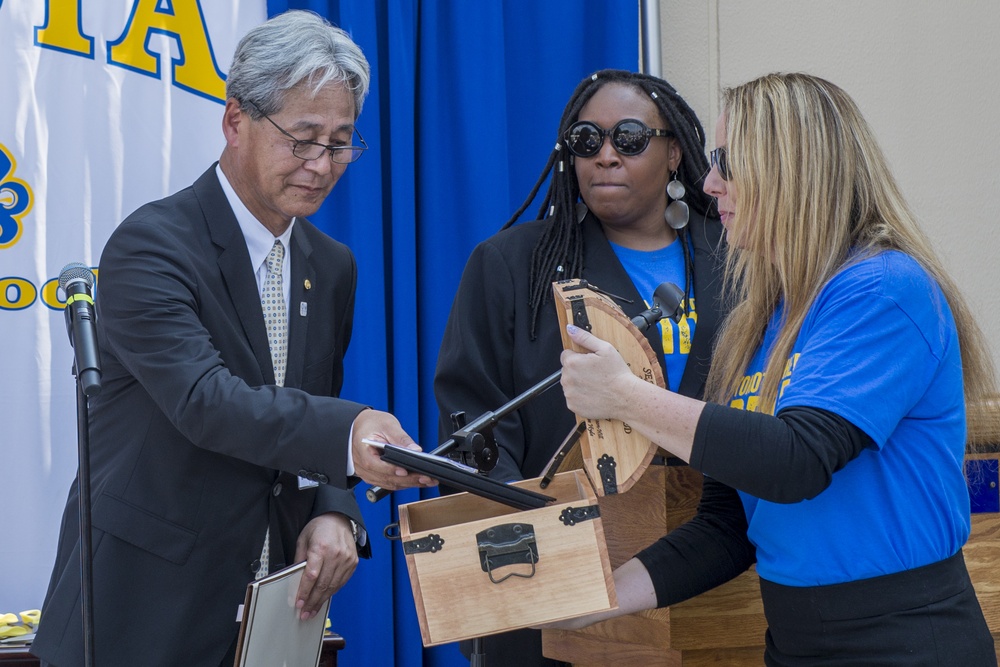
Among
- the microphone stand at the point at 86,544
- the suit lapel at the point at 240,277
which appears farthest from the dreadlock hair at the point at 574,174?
the microphone stand at the point at 86,544

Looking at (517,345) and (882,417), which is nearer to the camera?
(882,417)

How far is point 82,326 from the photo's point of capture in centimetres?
172

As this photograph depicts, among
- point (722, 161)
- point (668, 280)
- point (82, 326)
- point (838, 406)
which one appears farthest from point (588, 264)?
point (82, 326)

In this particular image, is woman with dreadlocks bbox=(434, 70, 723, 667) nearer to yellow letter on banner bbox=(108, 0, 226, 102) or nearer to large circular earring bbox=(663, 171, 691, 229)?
large circular earring bbox=(663, 171, 691, 229)

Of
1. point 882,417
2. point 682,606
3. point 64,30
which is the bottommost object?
point 682,606

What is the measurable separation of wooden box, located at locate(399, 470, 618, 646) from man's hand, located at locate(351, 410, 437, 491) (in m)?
0.14

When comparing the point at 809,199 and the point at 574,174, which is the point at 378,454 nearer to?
the point at 809,199

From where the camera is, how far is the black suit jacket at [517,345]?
92.4 inches

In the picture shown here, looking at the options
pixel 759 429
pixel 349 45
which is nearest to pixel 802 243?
pixel 759 429

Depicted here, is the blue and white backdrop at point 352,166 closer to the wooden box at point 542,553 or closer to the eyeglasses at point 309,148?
the eyeglasses at point 309,148

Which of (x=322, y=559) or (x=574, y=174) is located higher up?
(x=574, y=174)

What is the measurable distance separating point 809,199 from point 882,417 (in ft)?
1.25

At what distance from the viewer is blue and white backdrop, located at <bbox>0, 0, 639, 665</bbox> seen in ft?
10.0

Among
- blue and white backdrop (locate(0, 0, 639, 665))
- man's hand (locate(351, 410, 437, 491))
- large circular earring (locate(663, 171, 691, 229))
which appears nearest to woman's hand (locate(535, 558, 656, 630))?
man's hand (locate(351, 410, 437, 491))
